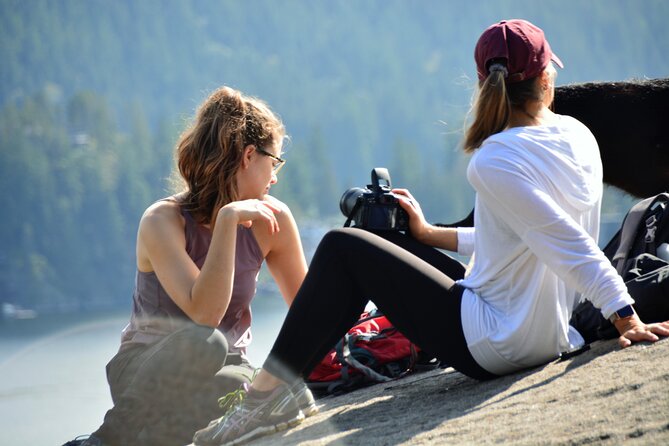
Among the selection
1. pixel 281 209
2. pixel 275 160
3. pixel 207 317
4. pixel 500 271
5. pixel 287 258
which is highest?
pixel 275 160

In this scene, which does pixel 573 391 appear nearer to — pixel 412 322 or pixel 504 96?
pixel 412 322

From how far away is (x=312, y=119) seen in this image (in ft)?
188

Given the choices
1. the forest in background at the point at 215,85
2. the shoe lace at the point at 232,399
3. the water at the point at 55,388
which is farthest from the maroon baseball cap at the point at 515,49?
the forest in background at the point at 215,85

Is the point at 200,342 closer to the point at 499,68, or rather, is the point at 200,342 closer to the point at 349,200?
the point at 349,200

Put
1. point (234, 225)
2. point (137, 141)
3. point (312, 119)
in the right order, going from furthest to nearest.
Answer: point (312, 119)
point (137, 141)
point (234, 225)

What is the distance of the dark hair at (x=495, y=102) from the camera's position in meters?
1.93

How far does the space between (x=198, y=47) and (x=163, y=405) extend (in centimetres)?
6984

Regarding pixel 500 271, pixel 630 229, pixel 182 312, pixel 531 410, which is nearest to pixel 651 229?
pixel 630 229

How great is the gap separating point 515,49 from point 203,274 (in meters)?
0.89

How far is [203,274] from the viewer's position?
2158mm

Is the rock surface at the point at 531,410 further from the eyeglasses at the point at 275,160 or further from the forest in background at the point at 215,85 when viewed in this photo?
the forest in background at the point at 215,85

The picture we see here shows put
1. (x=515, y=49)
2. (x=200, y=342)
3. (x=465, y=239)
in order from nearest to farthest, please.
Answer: (x=515, y=49)
(x=200, y=342)
(x=465, y=239)

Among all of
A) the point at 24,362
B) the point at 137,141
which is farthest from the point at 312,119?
the point at 24,362

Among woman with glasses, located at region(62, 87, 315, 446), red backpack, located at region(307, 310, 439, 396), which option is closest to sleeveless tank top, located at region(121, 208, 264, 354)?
woman with glasses, located at region(62, 87, 315, 446)
